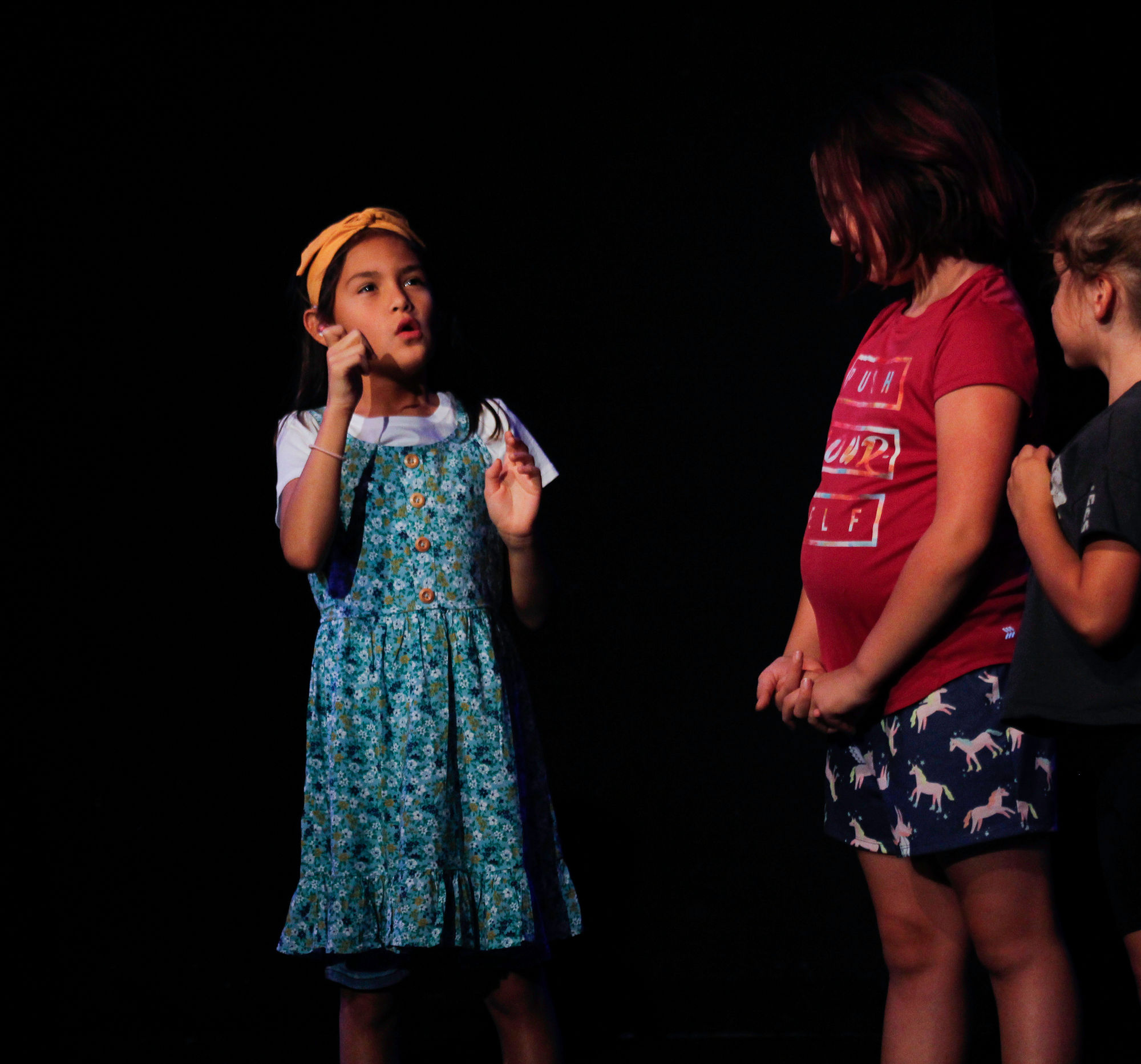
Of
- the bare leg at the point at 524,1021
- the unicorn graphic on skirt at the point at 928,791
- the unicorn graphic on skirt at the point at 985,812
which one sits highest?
the unicorn graphic on skirt at the point at 928,791

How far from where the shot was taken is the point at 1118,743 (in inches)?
45.8

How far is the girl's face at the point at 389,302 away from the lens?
5.52 ft

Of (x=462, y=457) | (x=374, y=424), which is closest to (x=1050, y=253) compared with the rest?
(x=462, y=457)

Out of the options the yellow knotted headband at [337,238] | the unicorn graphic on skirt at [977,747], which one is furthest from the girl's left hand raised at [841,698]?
the yellow knotted headband at [337,238]

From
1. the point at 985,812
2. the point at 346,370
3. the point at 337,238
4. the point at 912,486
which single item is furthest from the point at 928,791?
the point at 337,238

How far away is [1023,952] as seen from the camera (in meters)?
1.19

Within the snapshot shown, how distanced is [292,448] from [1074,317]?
1045 mm

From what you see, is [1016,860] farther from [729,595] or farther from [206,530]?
[206,530]

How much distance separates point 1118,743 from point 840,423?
46 cm

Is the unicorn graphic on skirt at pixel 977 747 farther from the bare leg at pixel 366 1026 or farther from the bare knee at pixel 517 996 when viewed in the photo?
the bare leg at pixel 366 1026

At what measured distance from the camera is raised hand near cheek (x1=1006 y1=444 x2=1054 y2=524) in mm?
1162

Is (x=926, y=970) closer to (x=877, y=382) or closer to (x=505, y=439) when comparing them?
(x=877, y=382)

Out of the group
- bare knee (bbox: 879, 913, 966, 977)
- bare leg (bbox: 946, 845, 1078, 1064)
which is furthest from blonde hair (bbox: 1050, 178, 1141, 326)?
bare knee (bbox: 879, 913, 966, 977)

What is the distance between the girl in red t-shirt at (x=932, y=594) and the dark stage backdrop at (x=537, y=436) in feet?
2.99
